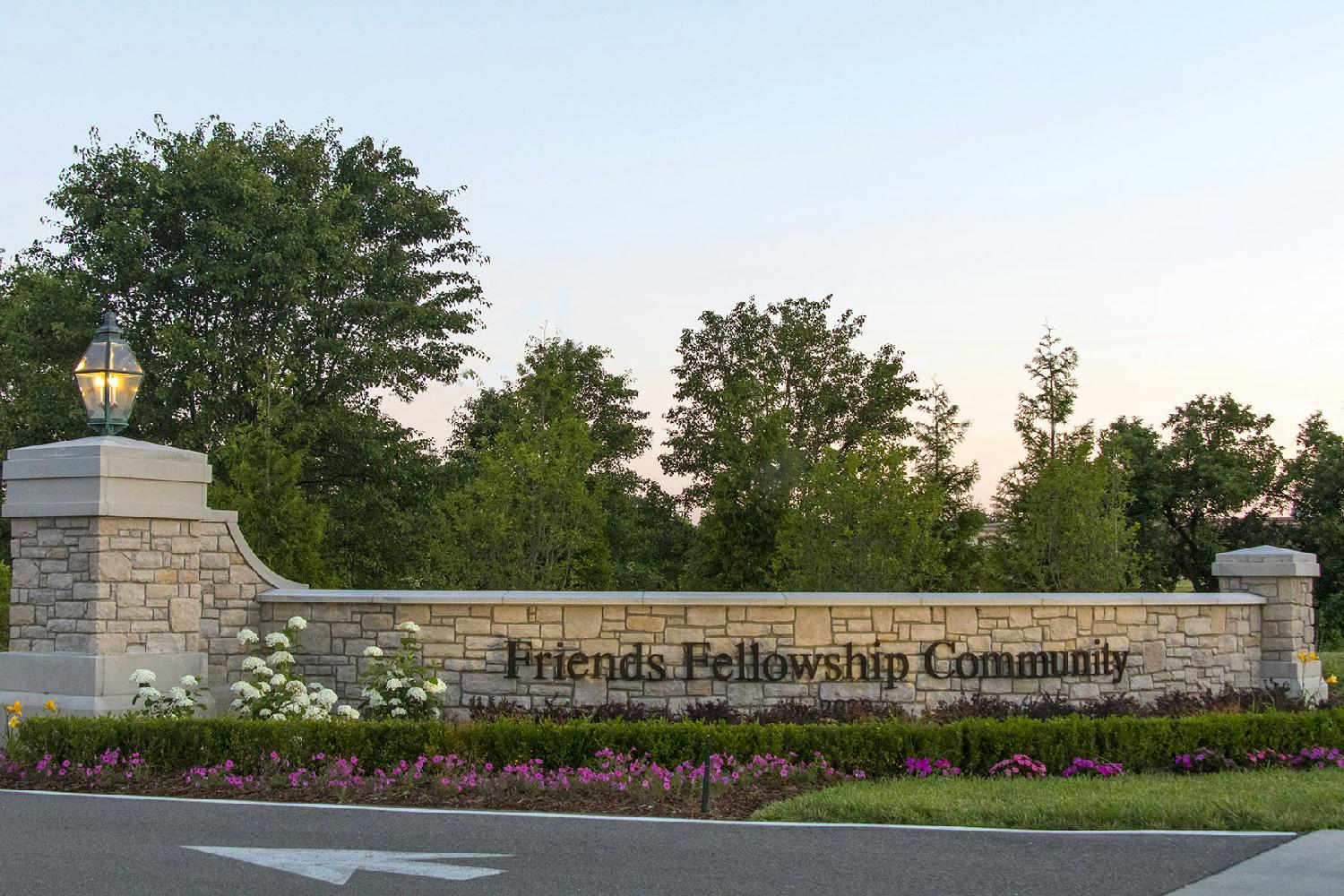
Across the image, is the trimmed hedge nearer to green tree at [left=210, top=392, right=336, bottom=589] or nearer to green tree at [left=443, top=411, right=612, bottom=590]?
green tree at [left=210, top=392, right=336, bottom=589]

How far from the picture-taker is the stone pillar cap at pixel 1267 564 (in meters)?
16.2

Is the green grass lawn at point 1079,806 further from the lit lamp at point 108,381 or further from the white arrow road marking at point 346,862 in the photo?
the lit lamp at point 108,381

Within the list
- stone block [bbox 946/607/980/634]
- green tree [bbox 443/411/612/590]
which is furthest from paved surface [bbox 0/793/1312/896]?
green tree [bbox 443/411/612/590]

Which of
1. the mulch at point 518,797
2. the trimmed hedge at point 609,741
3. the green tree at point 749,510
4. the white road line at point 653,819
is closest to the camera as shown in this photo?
the white road line at point 653,819

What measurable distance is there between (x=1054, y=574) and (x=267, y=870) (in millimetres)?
17835

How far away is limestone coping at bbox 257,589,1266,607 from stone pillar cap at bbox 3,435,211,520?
1.59 meters

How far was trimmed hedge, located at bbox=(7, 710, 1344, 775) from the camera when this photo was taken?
37.2 ft

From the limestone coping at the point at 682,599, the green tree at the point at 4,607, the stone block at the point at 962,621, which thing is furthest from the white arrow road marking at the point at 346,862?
the green tree at the point at 4,607

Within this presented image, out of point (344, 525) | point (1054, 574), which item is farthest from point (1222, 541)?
point (344, 525)

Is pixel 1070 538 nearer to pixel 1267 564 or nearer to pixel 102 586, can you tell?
pixel 1267 564

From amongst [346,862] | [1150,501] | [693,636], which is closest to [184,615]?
[693,636]

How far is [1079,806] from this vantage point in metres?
9.51

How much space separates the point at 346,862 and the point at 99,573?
652 cm

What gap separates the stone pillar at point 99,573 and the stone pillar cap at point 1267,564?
40.7ft
